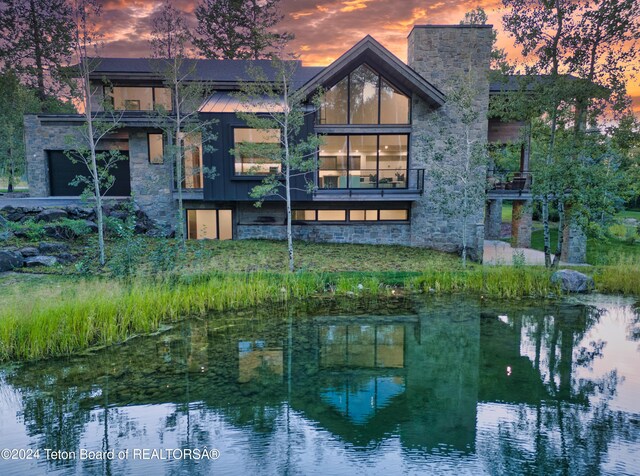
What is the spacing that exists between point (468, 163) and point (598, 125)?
4.33 m

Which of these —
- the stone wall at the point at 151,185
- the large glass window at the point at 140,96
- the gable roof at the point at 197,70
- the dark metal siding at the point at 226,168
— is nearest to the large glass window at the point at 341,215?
the dark metal siding at the point at 226,168

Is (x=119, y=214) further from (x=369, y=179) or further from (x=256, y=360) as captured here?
(x=256, y=360)

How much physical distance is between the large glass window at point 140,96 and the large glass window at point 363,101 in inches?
332

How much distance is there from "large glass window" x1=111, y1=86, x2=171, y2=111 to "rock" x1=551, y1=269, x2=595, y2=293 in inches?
729

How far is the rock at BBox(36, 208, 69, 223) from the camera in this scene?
16766mm

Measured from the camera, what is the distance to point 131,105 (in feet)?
68.3

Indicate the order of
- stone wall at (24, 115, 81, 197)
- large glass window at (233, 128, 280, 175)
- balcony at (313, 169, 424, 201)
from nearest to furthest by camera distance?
large glass window at (233, 128, 280, 175) → balcony at (313, 169, 424, 201) → stone wall at (24, 115, 81, 197)

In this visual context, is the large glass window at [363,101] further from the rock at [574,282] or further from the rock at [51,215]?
the rock at [51,215]

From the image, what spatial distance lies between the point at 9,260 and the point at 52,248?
5.50 ft

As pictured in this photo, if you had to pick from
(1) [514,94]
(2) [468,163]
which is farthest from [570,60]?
(2) [468,163]

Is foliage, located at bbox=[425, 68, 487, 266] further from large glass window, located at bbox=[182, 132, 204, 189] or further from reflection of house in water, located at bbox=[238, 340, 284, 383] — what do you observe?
reflection of house in water, located at bbox=[238, 340, 284, 383]

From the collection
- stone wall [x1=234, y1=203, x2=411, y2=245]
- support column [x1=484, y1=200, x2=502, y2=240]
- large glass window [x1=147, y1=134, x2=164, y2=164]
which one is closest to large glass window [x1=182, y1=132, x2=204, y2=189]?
large glass window [x1=147, y1=134, x2=164, y2=164]

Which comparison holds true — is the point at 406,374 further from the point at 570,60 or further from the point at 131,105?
the point at 131,105

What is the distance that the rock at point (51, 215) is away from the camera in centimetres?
1677
